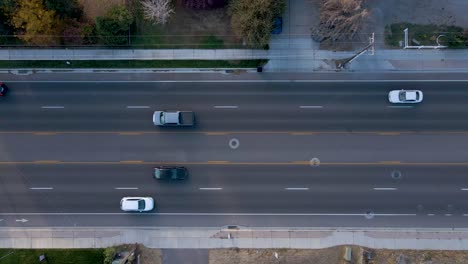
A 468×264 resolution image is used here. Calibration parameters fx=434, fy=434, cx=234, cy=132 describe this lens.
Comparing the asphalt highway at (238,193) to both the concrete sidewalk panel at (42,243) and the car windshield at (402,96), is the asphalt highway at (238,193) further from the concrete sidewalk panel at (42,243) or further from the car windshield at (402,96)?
the car windshield at (402,96)

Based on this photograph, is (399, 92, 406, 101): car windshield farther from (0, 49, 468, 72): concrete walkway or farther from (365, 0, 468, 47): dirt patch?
(365, 0, 468, 47): dirt patch

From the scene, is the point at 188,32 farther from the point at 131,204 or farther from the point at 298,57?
the point at 131,204

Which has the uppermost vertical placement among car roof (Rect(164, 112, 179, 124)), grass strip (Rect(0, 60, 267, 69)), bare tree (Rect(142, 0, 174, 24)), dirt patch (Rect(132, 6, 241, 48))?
bare tree (Rect(142, 0, 174, 24))

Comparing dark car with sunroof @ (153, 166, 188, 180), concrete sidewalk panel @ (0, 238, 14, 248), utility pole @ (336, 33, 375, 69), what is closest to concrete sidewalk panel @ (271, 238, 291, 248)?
dark car with sunroof @ (153, 166, 188, 180)

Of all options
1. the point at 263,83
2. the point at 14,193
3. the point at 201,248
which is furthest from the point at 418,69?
the point at 14,193

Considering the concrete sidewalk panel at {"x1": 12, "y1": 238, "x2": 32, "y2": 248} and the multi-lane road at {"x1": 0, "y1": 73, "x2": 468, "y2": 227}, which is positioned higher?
the multi-lane road at {"x1": 0, "y1": 73, "x2": 468, "y2": 227}

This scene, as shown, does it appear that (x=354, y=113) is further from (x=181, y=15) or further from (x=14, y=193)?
(x=14, y=193)

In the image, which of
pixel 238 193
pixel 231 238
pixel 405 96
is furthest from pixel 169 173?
pixel 405 96
